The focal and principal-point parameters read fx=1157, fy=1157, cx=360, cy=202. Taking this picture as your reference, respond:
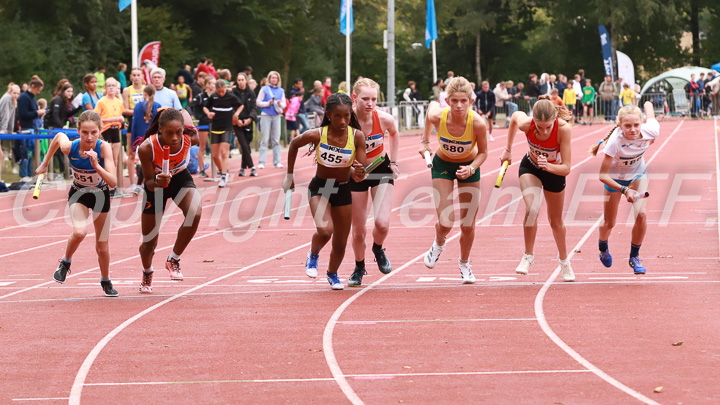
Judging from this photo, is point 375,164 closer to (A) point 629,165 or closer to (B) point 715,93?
(A) point 629,165

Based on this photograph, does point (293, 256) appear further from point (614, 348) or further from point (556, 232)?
point (614, 348)

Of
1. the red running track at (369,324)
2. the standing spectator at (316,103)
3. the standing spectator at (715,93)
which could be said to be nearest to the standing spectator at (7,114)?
the red running track at (369,324)

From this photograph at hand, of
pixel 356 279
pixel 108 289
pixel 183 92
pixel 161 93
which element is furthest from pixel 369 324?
pixel 183 92

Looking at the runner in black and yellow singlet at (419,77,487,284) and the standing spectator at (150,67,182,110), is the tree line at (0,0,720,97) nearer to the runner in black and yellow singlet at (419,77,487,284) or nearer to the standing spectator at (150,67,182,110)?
the standing spectator at (150,67,182,110)

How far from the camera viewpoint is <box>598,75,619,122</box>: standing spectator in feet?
147

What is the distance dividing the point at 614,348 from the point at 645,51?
215 feet

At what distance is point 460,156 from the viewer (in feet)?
33.8

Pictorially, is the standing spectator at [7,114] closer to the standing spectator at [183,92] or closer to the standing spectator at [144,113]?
the standing spectator at [144,113]

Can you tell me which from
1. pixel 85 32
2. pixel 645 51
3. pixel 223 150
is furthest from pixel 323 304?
pixel 645 51

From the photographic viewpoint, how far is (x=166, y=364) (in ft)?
24.4

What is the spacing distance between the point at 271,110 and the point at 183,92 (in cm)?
260

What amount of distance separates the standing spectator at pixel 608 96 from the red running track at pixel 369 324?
3005 centimetres

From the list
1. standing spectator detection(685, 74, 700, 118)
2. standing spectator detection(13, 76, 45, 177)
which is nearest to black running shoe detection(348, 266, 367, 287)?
standing spectator detection(13, 76, 45, 177)

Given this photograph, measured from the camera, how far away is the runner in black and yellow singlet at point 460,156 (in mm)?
10055
